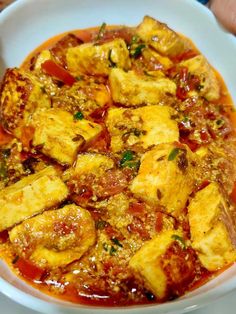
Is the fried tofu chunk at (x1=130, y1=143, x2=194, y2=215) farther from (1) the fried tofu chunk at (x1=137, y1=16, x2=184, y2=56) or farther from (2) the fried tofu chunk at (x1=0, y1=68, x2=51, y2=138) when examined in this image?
(1) the fried tofu chunk at (x1=137, y1=16, x2=184, y2=56)

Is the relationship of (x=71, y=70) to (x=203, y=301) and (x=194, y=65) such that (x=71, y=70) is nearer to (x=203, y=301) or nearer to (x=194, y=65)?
(x=194, y=65)

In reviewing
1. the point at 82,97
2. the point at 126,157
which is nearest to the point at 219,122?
the point at 126,157

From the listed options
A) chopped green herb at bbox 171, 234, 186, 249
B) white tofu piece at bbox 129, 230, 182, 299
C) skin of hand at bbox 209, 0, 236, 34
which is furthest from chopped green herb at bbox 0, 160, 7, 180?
skin of hand at bbox 209, 0, 236, 34

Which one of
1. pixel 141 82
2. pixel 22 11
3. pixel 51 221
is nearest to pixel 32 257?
pixel 51 221

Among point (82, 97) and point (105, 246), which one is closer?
point (105, 246)

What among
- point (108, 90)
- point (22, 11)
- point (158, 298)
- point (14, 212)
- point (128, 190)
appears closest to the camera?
point (158, 298)

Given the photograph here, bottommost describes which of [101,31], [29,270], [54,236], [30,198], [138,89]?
[29,270]

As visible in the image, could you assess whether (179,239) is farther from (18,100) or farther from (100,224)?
(18,100)
